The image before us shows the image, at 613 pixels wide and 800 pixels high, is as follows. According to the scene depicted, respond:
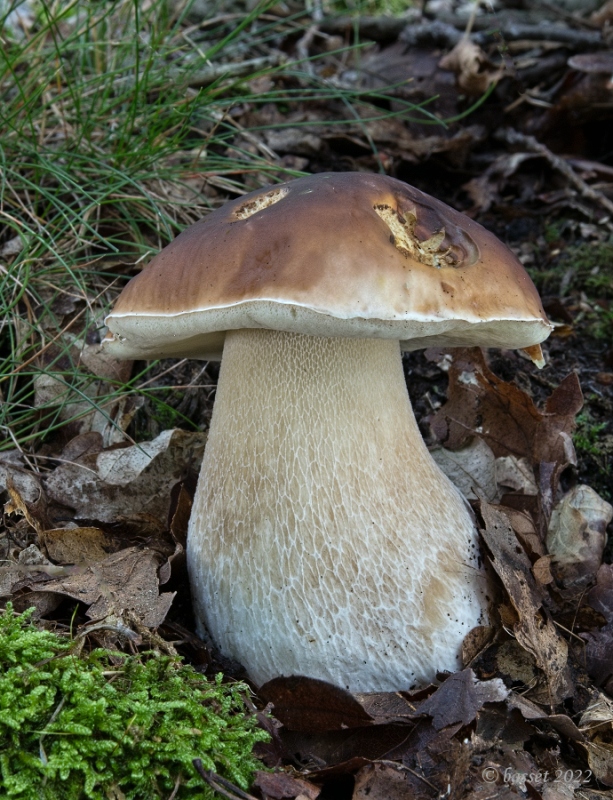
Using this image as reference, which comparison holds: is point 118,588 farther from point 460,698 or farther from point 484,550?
point 484,550

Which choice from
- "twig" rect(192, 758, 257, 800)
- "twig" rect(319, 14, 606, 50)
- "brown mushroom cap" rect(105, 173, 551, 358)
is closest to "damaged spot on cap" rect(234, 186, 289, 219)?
"brown mushroom cap" rect(105, 173, 551, 358)

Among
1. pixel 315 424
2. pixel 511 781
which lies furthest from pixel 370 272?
pixel 511 781

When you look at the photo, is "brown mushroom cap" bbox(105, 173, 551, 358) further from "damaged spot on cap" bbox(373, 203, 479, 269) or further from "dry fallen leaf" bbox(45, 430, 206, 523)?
"dry fallen leaf" bbox(45, 430, 206, 523)

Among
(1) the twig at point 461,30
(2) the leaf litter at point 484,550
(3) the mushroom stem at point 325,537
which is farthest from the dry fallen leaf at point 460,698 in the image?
(1) the twig at point 461,30

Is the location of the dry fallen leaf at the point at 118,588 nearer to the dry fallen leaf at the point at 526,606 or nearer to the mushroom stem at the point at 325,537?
the mushroom stem at the point at 325,537

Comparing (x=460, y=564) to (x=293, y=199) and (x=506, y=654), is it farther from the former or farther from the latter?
(x=293, y=199)
